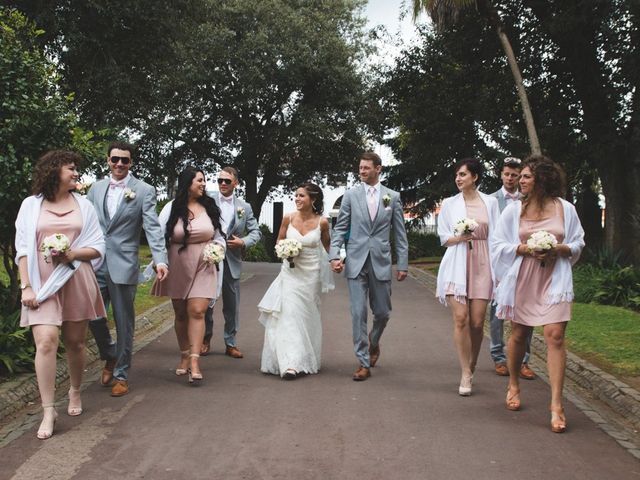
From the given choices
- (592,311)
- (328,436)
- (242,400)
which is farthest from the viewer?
(592,311)

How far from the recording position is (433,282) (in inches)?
883

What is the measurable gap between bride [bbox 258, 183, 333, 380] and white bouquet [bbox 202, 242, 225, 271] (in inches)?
33.1

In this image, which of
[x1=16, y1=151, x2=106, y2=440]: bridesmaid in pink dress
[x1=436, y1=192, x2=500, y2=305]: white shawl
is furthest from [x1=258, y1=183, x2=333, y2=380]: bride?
[x1=16, y1=151, x2=106, y2=440]: bridesmaid in pink dress

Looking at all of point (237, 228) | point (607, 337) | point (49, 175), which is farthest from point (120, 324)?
point (607, 337)

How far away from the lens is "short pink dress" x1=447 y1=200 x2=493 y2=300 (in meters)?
8.05

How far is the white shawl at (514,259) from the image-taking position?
6.66 meters

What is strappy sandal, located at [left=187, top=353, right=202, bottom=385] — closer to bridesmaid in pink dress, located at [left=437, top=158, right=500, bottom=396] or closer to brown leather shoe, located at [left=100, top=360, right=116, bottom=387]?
brown leather shoe, located at [left=100, top=360, right=116, bottom=387]

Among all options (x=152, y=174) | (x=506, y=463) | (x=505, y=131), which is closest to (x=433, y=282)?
(x=505, y=131)

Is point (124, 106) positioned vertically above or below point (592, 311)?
above

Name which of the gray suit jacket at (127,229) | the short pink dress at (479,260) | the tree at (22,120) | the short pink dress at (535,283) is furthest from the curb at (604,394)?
the tree at (22,120)

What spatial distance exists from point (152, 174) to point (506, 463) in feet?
115

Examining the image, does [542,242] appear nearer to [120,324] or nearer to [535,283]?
[535,283]

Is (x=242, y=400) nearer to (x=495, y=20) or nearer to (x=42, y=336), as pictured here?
(x=42, y=336)

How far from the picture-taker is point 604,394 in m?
7.85
